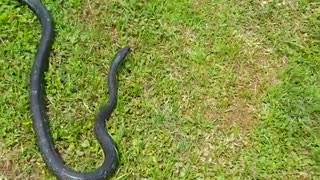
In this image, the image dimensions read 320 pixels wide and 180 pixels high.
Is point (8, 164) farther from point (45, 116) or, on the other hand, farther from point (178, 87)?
point (178, 87)

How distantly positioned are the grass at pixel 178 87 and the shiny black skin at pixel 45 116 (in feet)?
0.23

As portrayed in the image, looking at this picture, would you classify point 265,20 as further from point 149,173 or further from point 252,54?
point 149,173

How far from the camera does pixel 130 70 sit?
4.94 meters

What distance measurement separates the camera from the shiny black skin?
4.31 m

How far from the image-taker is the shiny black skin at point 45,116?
431 centimetres

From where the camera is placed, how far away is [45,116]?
4.59 m

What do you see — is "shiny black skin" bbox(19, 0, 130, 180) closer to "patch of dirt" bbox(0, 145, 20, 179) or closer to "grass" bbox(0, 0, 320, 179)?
"grass" bbox(0, 0, 320, 179)

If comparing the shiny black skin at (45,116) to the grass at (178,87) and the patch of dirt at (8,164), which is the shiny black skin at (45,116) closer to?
the grass at (178,87)

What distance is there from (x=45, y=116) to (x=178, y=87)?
40.5 inches

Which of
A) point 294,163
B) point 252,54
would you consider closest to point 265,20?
point 252,54

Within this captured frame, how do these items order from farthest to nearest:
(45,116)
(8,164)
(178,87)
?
(178,87)
(45,116)
(8,164)

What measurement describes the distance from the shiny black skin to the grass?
0.07 metres

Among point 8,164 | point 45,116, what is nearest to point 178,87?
point 45,116

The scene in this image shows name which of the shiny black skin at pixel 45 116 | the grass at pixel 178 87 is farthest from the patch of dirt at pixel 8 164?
the shiny black skin at pixel 45 116
